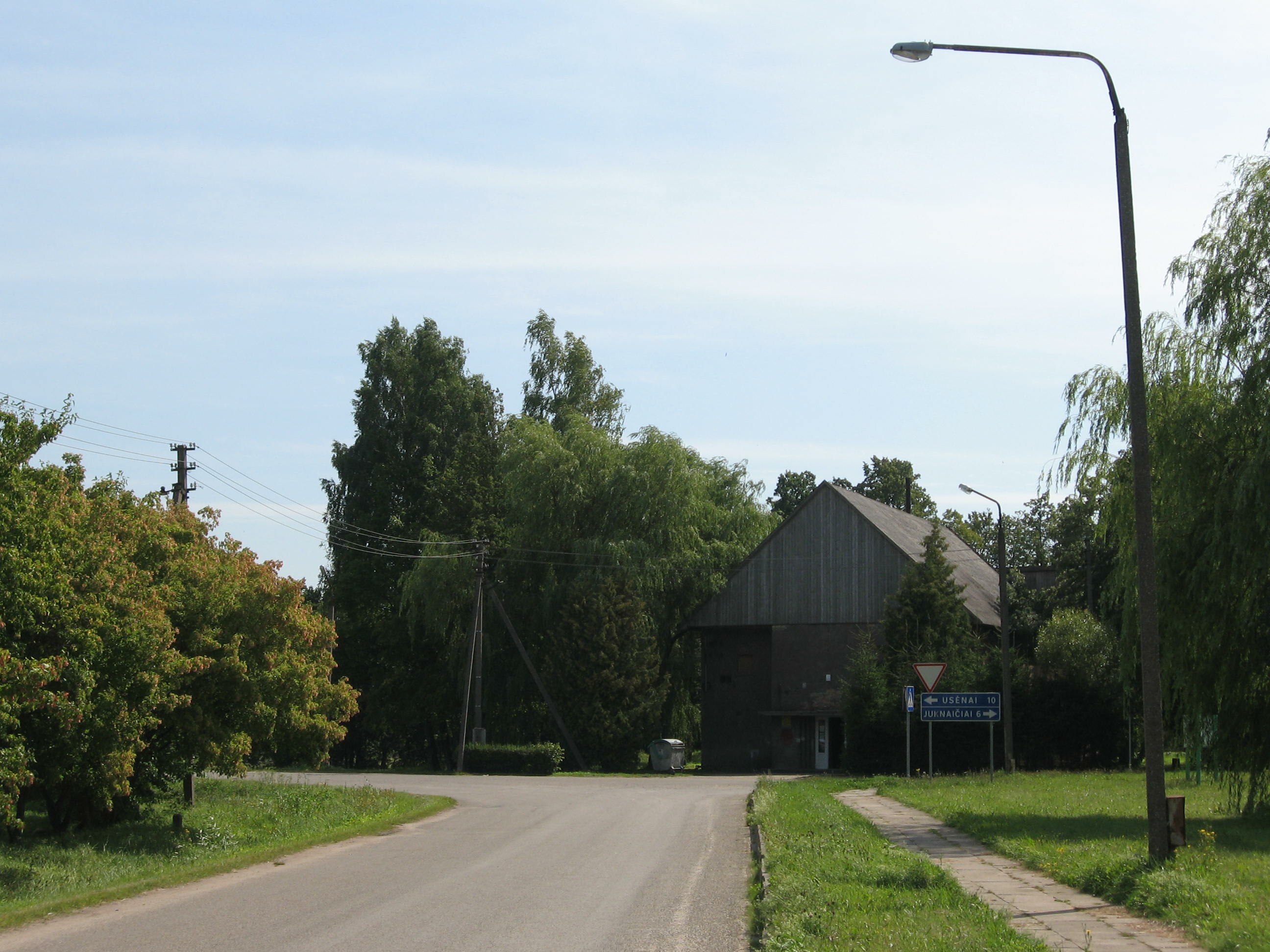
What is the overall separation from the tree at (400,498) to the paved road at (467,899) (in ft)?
110

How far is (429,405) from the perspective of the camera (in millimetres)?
59625

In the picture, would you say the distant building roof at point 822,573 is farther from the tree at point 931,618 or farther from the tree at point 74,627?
the tree at point 74,627

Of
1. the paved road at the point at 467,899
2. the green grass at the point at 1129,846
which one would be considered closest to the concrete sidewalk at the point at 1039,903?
the green grass at the point at 1129,846

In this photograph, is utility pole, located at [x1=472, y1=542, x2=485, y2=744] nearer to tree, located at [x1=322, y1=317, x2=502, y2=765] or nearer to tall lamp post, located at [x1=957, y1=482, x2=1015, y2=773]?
tree, located at [x1=322, y1=317, x2=502, y2=765]

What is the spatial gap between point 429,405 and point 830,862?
47.8 meters

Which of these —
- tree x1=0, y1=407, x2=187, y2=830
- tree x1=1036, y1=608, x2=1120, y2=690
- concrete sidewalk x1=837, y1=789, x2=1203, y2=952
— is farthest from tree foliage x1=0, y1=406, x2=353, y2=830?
tree x1=1036, y1=608, x2=1120, y2=690

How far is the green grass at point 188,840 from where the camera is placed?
14.7 m

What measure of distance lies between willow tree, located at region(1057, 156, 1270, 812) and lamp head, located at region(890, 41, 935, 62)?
8.84 meters

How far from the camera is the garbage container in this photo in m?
47.4

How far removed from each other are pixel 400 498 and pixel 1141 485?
161 feet

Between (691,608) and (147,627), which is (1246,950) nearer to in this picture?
(147,627)

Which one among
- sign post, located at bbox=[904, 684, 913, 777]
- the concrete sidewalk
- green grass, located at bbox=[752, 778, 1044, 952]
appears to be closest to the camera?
green grass, located at bbox=[752, 778, 1044, 952]

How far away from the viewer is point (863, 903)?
11141mm

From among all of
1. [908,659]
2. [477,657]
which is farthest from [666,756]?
[908,659]
